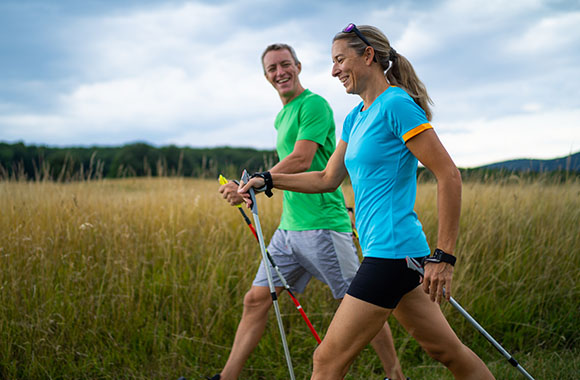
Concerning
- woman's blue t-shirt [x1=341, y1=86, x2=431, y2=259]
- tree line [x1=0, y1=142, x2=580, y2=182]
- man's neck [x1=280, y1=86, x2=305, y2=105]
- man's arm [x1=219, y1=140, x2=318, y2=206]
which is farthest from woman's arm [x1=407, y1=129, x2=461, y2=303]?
tree line [x1=0, y1=142, x2=580, y2=182]

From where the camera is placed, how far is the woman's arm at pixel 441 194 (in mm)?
2078

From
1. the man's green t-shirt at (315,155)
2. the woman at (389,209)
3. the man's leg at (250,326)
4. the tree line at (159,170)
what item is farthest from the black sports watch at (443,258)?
the tree line at (159,170)

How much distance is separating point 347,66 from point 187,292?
10.8 ft

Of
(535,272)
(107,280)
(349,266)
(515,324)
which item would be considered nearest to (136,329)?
(107,280)

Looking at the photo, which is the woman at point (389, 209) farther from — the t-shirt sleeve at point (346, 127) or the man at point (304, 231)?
the man at point (304, 231)

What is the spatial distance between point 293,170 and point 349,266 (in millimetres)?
812

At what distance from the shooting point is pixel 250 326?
3592mm

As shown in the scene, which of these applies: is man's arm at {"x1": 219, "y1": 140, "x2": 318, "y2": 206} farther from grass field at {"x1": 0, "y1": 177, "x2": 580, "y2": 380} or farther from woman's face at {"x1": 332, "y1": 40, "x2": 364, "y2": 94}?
grass field at {"x1": 0, "y1": 177, "x2": 580, "y2": 380}

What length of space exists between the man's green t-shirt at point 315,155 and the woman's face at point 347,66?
1.10 m

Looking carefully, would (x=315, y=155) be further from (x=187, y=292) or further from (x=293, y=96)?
(x=187, y=292)

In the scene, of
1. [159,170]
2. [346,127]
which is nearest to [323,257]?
[346,127]

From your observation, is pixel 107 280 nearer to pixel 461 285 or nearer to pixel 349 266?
pixel 349 266

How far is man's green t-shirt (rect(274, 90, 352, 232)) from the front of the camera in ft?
11.4

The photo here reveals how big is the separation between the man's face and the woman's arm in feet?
5.94
